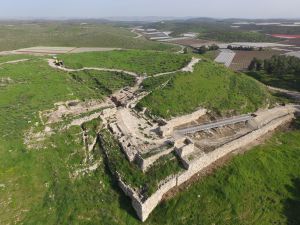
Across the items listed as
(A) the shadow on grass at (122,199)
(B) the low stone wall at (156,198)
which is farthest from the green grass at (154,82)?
(B) the low stone wall at (156,198)

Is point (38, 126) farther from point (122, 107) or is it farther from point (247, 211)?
point (247, 211)

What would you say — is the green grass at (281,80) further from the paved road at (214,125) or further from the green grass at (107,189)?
the green grass at (107,189)

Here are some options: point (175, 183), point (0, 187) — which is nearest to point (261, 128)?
point (175, 183)

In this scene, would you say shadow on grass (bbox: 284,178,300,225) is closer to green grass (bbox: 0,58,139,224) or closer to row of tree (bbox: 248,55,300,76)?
green grass (bbox: 0,58,139,224)

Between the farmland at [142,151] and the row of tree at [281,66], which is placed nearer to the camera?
the farmland at [142,151]

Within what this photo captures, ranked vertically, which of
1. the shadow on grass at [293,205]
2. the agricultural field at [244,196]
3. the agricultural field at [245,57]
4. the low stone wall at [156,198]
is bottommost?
the agricultural field at [245,57]
